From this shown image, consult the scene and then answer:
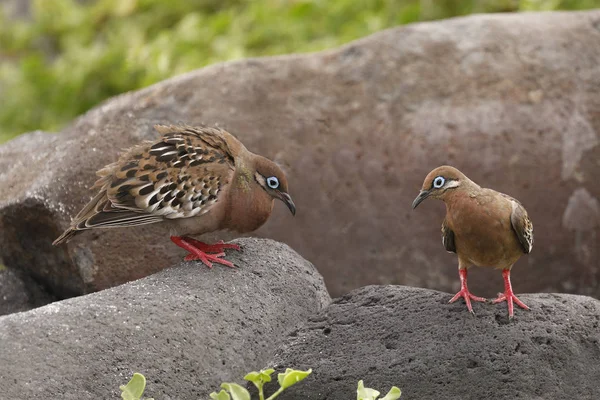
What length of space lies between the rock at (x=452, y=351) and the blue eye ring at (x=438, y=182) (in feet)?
1.97

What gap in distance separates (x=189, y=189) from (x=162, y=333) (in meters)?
1.08

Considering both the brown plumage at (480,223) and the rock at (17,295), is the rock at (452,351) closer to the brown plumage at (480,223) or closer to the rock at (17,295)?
the brown plumage at (480,223)

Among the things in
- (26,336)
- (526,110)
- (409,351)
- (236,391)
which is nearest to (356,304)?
(409,351)

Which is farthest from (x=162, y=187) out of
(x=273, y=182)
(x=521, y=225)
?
(x=521, y=225)

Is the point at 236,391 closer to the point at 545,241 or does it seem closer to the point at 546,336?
the point at 546,336

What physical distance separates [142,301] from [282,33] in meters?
7.74

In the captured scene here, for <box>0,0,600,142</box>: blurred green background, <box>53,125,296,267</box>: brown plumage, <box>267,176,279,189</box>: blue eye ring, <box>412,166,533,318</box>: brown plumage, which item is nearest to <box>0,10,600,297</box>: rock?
<box>53,125,296,267</box>: brown plumage

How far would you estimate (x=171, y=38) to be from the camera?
12.8 m

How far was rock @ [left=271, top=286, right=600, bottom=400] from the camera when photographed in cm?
480

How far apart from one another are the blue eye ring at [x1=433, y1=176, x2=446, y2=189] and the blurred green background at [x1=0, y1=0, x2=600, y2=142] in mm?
5997

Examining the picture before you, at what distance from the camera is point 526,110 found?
24.7 ft

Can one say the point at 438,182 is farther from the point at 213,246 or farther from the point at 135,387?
the point at 135,387

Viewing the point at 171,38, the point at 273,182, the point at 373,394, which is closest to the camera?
the point at 373,394

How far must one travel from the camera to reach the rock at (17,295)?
6.61 meters
